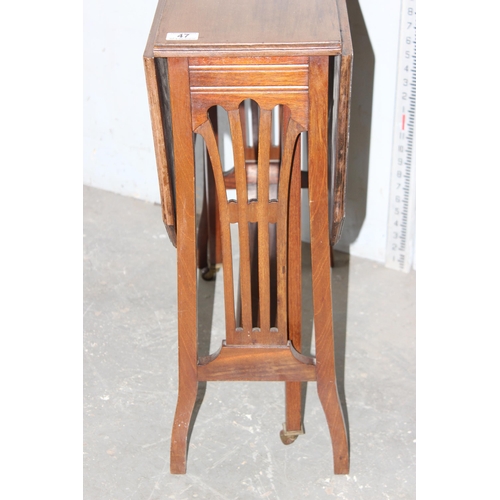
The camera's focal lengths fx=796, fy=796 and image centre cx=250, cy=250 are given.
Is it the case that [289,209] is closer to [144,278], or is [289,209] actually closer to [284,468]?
[284,468]

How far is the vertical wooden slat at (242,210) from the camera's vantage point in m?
1.72

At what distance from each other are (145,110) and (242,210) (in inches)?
60.3

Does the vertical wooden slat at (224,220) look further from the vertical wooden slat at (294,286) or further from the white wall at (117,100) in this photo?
the white wall at (117,100)

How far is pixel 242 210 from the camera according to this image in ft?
6.06

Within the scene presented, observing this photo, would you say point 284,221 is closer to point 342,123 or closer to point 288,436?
point 342,123

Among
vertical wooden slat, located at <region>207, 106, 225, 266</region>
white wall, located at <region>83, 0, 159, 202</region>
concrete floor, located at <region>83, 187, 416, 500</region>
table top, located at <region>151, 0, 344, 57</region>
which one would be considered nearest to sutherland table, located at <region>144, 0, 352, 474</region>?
table top, located at <region>151, 0, 344, 57</region>

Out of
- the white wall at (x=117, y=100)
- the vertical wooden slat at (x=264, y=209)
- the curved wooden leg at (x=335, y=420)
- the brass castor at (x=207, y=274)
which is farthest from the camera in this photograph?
the white wall at (x=117, y=100)

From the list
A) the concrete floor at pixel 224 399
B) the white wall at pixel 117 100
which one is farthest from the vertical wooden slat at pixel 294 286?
the white wall at pixel 117 100

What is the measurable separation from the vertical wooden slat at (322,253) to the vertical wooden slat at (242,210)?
15 centimetres

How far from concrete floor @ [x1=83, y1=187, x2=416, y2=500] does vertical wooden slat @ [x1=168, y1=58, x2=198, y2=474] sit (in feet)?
0.48

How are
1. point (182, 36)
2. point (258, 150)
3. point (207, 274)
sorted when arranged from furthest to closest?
point (207, 274) → point (258, 150) → point (182, 36)

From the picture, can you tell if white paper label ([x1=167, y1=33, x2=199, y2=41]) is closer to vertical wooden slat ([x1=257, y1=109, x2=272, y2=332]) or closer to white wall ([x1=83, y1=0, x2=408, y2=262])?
vertical wooden slat ([x1=257, y1=109, x2=272, y2=332])

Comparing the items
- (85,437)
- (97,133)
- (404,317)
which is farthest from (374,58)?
(85,437)

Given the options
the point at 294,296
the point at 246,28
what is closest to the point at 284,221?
the point at 294,296
